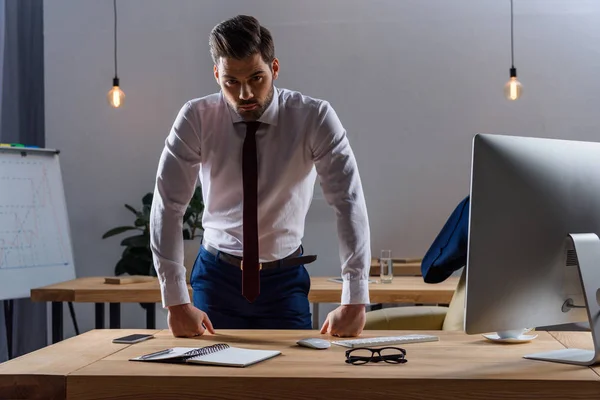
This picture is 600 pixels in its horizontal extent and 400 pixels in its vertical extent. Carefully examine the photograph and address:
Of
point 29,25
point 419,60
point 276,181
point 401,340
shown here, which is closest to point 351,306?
point 401,340

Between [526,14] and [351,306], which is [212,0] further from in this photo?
[351,306]

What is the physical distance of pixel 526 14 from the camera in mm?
4883

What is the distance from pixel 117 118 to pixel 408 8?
2162mm

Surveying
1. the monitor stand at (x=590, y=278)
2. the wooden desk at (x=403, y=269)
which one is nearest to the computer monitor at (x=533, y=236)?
the monitor stand at (x=590, y=278)

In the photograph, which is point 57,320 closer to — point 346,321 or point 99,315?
point 99,315

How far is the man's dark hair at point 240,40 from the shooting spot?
1.74 metres

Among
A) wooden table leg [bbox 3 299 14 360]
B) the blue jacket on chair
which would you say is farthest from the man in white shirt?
wooden table leg [bbox 3 299 14 360]

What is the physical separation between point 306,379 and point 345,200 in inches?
27.6

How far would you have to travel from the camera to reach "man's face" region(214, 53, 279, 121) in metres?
1.76

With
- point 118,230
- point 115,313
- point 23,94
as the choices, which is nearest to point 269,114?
point 115,313

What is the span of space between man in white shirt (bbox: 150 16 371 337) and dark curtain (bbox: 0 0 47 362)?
10.3ft

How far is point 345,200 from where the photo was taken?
1861 millimetres

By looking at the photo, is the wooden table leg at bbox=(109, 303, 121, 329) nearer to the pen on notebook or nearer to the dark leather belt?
the dark leather belt

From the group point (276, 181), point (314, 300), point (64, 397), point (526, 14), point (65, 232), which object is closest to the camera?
point (64, 397)
